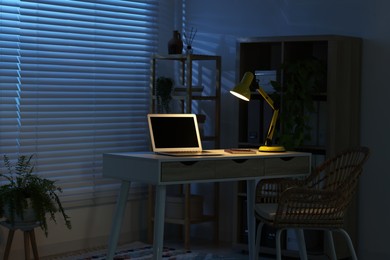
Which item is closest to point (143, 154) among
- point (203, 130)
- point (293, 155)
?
point (293, 155)

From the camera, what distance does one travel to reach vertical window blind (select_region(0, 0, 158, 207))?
546 cm

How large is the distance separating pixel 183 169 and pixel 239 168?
41 centimetres

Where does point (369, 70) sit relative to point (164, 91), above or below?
above

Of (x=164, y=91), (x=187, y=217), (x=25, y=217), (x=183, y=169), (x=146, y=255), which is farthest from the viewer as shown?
(x=164, y=91)

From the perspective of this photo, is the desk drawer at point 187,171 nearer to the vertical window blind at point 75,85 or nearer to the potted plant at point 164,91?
the vertical window blind at point 75,85

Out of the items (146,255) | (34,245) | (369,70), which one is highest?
(369,70)

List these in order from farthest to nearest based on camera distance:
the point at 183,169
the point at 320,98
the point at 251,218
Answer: the point at 320,98
the point at 251,218
the point at 183,169

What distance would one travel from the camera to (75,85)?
5.87 meters

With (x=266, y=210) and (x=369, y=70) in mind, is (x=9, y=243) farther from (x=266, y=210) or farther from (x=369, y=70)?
(x=369, y=70)

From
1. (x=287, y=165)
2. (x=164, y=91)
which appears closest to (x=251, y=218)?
(x=287, y=165)

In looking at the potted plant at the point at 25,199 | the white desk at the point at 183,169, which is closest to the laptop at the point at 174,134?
the white desk at the point at 183,169

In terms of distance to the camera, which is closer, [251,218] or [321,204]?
[321,204]

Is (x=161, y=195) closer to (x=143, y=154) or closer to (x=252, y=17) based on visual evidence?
(x=143, y=154)

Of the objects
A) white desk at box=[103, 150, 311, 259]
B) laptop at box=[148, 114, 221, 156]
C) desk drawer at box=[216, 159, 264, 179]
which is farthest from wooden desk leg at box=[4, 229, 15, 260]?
desk drawer at box=[216, 159, 264, 179]
